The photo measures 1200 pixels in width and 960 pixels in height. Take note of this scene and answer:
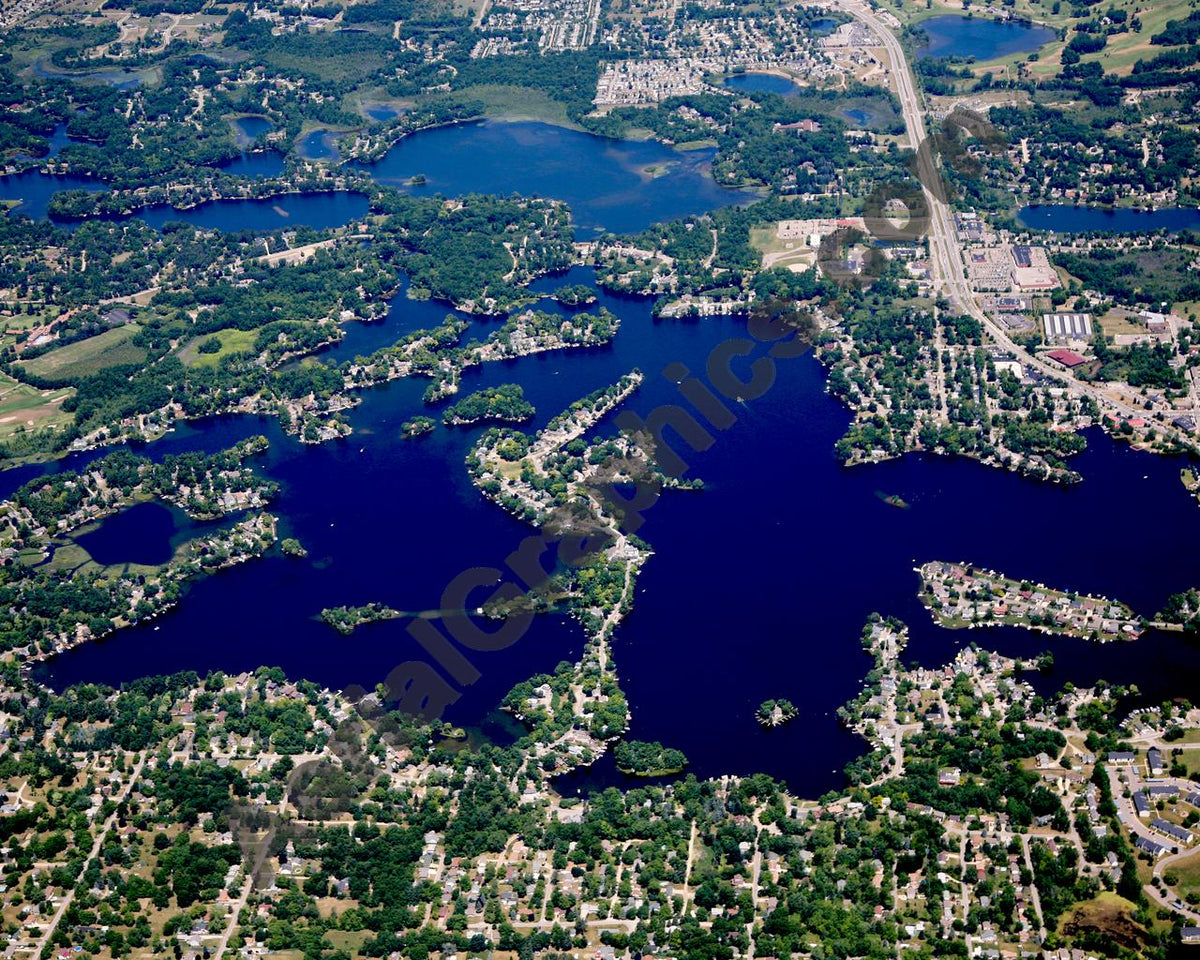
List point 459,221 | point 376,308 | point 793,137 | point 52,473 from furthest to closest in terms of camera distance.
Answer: point 793,137, point 459,221, point 376,308, point 52,473

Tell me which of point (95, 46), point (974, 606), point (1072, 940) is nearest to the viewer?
point (1072, 940)

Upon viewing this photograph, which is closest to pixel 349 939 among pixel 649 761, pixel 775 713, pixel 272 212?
pixel 649 761

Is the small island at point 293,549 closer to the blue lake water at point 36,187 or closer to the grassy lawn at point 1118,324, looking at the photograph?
the grassy lawn at point 1118,324

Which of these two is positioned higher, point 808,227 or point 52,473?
point 808,227

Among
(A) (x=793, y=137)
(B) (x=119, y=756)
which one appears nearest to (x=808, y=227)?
(A) (x=793, y=137)

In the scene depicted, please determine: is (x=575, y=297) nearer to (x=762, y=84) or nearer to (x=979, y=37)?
(x=762, y=84)

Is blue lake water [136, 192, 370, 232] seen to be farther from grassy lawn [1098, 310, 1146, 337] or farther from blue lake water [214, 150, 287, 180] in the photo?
grassy lawn [1098, 310, 1146, 337]

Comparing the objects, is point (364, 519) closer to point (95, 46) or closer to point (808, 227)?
point (808, 227)

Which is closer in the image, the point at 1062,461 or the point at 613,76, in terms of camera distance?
the point at 1062,461
